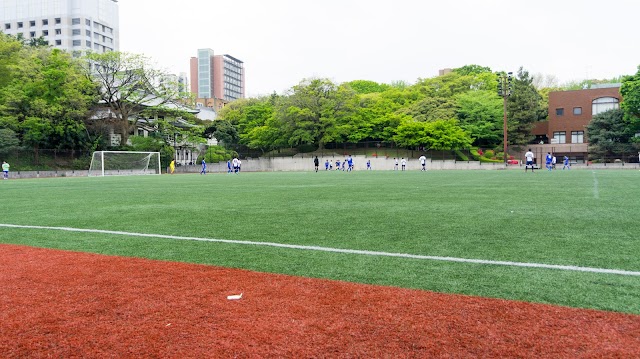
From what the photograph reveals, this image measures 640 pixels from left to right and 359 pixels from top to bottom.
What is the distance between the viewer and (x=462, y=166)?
53094 millimetres

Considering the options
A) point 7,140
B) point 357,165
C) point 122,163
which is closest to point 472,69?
point 357,165

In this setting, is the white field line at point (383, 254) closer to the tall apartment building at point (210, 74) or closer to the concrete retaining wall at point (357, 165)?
the concrete retaining wall at point (357, 165)

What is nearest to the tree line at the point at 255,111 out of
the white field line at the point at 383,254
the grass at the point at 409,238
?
the grass at the point at 409,238

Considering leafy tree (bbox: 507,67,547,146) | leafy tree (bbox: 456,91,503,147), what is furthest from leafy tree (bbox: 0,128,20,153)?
leafy tree (bbox: 507,67,547,146)

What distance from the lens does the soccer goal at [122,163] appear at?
39.2 meters

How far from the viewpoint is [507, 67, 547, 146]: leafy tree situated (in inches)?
2257

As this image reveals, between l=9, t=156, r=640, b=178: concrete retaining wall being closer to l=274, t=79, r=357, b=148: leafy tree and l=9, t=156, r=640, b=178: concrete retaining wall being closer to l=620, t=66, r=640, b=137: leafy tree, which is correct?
l=274, t=79, r=357, b=148: leafy tree

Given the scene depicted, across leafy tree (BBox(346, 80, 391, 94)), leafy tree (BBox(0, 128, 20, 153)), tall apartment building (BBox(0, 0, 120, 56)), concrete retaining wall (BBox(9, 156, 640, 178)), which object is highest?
tall apartment building (BBox(0, 0, 120, 56))

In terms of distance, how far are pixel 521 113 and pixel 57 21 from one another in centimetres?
9549

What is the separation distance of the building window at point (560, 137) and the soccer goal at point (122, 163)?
170ft

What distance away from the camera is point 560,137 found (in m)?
61.2

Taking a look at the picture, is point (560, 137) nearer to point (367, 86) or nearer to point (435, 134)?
point (435, 134)

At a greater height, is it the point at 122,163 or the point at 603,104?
the point at 603,104

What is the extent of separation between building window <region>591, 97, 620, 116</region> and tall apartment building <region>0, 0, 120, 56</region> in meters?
95.2
